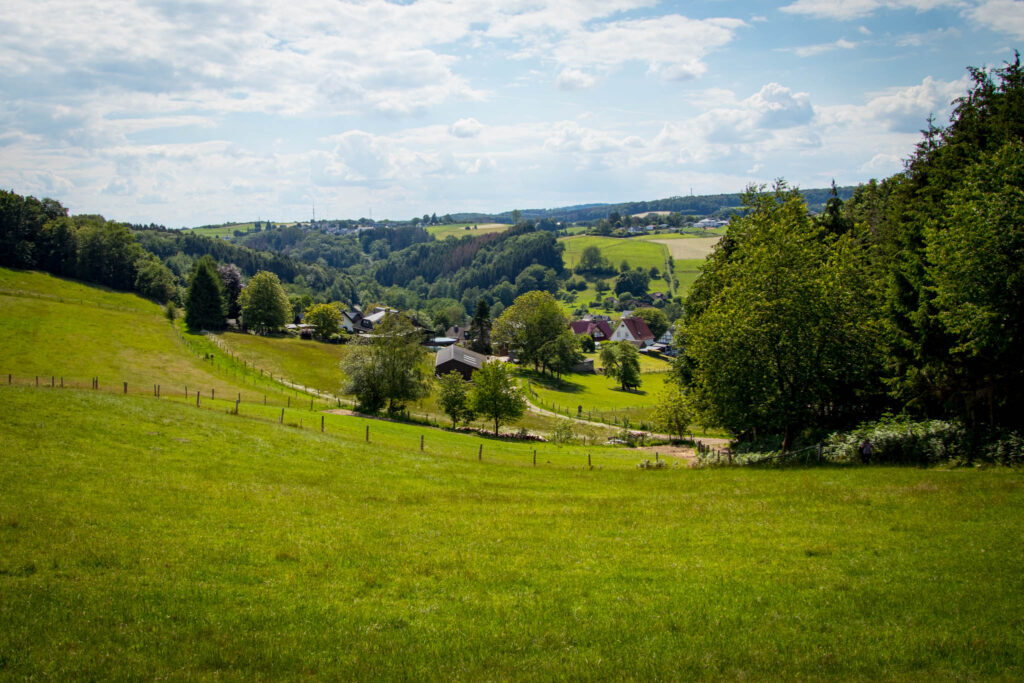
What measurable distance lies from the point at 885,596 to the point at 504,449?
31347 mm

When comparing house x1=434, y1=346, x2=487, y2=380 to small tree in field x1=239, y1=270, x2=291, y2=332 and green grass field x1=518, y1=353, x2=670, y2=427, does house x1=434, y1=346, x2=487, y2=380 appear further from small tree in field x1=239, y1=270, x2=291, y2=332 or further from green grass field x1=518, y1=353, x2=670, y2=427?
small tree in field x1=239, y1=270, x2=291, y2=332

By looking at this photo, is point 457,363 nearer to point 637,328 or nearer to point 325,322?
point 325,322

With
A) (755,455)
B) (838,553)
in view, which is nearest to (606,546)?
(838,553)

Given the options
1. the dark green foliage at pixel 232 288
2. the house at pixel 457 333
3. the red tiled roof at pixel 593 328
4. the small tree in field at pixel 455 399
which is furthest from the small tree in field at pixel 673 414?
the house at pixel 457 333

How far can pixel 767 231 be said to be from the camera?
34.8 meters

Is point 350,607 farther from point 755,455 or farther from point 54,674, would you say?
point 755,455

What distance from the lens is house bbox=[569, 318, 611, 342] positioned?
160250mm

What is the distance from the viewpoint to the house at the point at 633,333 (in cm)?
15638

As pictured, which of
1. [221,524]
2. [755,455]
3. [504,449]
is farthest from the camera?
[504,449]

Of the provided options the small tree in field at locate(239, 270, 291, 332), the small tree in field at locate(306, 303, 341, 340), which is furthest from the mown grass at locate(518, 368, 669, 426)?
the small tree in field at locate(239, 270, 291, 332)

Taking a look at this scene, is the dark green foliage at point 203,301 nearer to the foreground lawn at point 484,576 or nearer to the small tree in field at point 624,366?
the small tree in field at point 624,366

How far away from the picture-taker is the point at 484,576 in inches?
510

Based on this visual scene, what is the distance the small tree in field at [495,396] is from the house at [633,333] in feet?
347

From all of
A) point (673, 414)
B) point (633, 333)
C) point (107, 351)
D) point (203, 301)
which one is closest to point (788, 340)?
point (673, 414)
